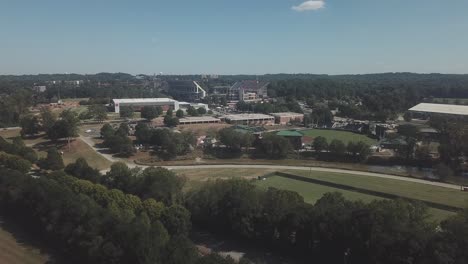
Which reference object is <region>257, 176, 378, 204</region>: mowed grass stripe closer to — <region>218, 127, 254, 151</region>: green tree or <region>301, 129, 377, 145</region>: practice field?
<region>218, 127, 254, 151</region>: green tree

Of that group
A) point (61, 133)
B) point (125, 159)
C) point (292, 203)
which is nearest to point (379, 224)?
point (292, 203)

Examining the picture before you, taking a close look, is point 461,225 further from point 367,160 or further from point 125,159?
point 125,159

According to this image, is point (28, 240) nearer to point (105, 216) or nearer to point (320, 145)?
point (105, 216)

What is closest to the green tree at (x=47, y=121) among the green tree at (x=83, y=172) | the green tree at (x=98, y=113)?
the green tree at (x=98, y=113)

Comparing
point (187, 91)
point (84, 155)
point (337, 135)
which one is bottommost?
point (84, 155)

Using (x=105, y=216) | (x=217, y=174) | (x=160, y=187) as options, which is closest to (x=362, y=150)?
(x=217, y=174)

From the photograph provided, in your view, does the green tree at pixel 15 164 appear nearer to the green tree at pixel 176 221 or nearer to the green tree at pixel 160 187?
the green tree at pixel 160 187
